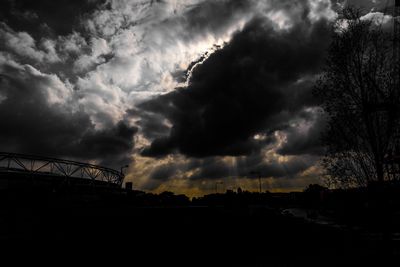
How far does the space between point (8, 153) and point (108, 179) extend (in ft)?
169

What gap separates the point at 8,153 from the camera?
237ft

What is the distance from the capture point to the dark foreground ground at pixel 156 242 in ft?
28.0

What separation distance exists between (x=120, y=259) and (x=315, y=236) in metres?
13.2

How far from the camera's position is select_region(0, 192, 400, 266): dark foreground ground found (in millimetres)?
8547

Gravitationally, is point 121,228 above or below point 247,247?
above

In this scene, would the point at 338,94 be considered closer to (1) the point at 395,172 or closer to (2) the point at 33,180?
(1) the point at 395,172

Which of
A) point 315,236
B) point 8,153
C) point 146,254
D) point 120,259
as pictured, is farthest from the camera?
point 8,153

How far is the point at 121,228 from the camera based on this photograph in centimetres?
1035

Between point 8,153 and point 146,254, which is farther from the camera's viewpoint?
point 8,153

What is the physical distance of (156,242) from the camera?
10.4 meters

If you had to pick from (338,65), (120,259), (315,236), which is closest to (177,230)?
(120,259)

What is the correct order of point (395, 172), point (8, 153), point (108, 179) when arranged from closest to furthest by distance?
point (395, 172)
point (8, 153)
point (108, 179)

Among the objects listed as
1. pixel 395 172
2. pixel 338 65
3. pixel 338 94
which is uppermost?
pixel 338 65

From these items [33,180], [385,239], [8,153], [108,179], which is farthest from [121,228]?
[108,179]
